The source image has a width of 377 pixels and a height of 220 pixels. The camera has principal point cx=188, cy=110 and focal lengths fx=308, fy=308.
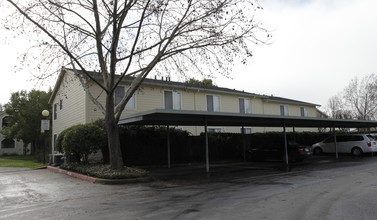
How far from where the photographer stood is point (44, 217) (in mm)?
6398

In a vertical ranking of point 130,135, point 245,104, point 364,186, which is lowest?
point 364,186

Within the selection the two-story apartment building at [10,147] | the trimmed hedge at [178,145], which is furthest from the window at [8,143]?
the trimmed hedge at [178,145]

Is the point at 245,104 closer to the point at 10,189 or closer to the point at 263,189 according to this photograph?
the point at 263,189

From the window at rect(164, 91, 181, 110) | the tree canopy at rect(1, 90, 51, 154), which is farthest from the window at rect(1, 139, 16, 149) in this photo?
the window at rect(164, 91, 181, 110)

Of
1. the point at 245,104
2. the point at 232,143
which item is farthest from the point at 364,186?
the point at 245,104

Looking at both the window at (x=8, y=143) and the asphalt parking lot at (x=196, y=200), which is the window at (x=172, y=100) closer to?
the asphalt parking lot at (x=196, y=200)

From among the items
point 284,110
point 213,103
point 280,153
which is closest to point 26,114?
point 213,103

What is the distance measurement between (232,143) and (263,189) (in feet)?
45.0

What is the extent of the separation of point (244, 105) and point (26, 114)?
882 inches

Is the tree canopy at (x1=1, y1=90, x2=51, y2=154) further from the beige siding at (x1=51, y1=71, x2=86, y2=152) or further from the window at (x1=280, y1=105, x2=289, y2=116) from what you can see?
the window at (x1=280, y1=105, x2=289, y2=116)

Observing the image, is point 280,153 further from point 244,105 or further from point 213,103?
point 244,105

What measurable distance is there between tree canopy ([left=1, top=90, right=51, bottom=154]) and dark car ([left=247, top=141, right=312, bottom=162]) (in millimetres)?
22996

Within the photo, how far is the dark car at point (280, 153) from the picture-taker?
19000 millimetres

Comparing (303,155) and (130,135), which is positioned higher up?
(130,135)
